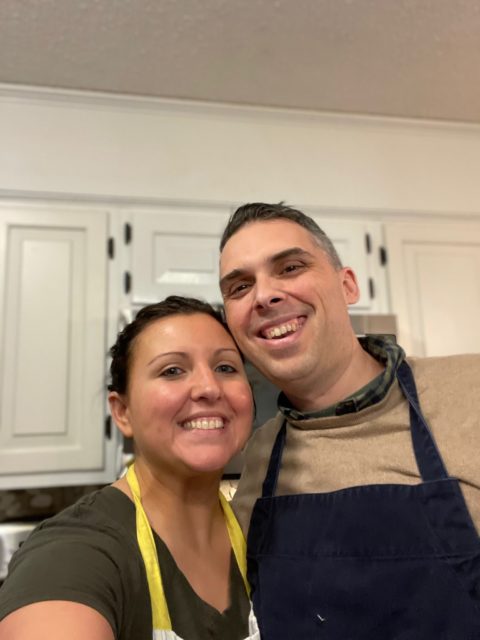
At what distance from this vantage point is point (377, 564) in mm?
800

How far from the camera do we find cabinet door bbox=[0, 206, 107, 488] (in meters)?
1.76

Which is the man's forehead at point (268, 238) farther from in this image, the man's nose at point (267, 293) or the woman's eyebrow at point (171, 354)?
the woman's eyebrow at point (171, 354)

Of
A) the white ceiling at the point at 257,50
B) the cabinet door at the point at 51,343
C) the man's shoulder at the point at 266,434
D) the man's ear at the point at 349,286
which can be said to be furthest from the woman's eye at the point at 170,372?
the white ceiling at the point at 257,50

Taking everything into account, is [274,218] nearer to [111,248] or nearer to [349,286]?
[349,286]

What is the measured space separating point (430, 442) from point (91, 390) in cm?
127

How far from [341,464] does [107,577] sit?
43cm

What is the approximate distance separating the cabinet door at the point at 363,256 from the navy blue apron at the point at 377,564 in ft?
3.99

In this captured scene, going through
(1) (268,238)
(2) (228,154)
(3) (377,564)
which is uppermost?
(2) (228,154)

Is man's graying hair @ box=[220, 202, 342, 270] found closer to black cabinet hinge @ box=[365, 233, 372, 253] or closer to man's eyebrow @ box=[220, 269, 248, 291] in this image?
man's eyebrow @ box=[220, 269, 248, 291]

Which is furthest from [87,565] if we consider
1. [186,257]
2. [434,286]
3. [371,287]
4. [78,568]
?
[434,286]

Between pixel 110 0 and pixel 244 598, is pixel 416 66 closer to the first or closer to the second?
pixel 110 0

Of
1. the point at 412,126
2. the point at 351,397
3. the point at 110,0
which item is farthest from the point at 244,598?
the point at 412,126

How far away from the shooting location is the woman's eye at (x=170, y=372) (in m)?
0.83

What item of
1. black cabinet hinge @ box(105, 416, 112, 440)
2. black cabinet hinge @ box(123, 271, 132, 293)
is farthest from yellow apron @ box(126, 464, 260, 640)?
black cabinet hinge @ box(123, 271, 132, 293)
